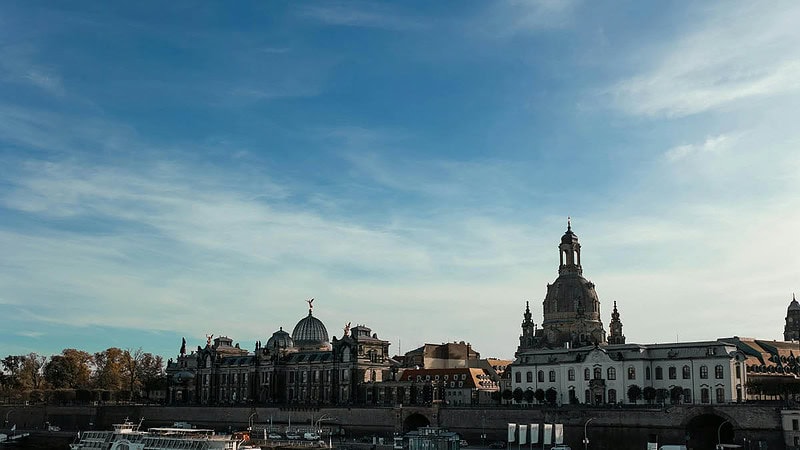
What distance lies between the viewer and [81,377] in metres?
171

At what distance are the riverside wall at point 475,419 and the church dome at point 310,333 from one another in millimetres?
20503

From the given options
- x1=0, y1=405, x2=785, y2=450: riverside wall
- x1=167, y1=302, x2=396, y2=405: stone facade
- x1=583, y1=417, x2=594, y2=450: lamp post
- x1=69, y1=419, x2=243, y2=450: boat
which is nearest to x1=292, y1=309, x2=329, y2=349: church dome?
x1=167, y1=302, x2=396, y2=405: stone facade

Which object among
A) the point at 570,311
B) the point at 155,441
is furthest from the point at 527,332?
the point at 155,441

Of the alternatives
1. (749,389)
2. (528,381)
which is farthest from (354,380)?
(749,389)

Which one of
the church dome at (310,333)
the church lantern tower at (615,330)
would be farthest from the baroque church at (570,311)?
the church dome at (310,333)

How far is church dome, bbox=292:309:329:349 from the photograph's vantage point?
488 ft

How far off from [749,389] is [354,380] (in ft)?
178

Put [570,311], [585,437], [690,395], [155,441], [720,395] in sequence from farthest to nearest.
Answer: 1. [570,311]
2. [690,395]
3. [720,395]
4. [585,437]
5. [155,441]

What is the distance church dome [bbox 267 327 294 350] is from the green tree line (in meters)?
31.1

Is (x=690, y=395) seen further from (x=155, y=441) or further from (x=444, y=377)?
(x=155, y=441)

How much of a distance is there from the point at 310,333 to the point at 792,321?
8679cm

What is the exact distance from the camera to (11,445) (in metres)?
116

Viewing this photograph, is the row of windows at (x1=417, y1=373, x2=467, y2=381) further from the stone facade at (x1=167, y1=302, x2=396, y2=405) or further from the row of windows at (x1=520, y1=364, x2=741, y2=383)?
Answer: the row of windows at (x1=520, y1=364, x2=741, y2=383)

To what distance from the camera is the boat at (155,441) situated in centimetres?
7956
